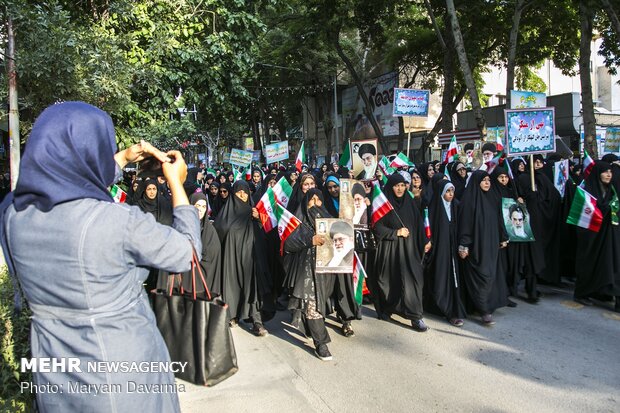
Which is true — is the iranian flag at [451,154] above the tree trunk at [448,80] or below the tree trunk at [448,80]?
below

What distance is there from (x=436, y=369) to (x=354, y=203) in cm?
180

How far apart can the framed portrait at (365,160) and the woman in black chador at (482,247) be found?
265cm

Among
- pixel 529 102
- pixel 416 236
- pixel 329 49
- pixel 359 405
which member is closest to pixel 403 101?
pixel 529 102

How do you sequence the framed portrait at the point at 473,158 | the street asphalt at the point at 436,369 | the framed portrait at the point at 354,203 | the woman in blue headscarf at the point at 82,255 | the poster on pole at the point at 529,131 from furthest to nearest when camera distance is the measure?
the framed portrait at the point at 473,158
the poster on pole at the point at 529,131
the framed portrait at the point at 354,203
the street asphalt at the point at 436,369
the woman in blue headscarf at the point at 82,255

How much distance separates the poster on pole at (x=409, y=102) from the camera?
11812 millimetres

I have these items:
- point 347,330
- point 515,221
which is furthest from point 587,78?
point 347,330

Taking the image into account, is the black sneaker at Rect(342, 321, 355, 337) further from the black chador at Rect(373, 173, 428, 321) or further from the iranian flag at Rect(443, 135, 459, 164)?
the iranian flag at Rect(443, 135, 459, 164)

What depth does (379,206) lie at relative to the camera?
5109mm

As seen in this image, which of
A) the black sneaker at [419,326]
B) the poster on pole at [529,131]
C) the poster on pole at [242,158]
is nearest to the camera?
the black sneaker at [419,326]

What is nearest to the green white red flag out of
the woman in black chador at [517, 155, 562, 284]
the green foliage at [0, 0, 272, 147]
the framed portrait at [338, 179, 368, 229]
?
the framed portrait at [338, 179, 368, 229]

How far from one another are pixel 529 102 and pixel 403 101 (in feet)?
12.2

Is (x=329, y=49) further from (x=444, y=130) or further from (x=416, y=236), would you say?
(x=416, y=236)

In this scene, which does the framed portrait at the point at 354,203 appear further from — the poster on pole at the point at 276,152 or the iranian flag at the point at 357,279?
the poster on pole at the point at 276,152

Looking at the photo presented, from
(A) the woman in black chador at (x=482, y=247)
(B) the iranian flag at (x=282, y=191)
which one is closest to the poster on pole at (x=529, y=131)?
(A) the woman in black chador at (x=482, y=247)
